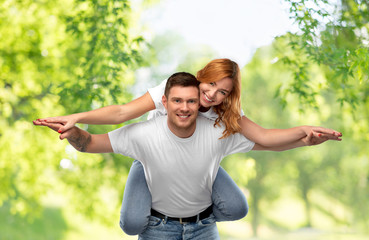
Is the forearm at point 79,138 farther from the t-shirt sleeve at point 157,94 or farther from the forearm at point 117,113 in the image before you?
the t-shirt sleeve at point 157,94

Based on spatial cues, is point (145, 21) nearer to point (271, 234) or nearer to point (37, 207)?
point (37, 207)

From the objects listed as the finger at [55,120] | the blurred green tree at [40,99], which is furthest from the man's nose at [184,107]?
the blurred green tree at [40,99]

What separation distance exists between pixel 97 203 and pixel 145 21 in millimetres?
3541

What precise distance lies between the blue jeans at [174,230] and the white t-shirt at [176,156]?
0.18 ft

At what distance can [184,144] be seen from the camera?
2.27 meters

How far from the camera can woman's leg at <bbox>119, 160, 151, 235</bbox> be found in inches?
90.0

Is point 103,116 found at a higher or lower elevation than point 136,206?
higher

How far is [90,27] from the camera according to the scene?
209 inches

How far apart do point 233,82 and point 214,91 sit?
0.40 feet

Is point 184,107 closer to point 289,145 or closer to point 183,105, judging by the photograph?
point 183,105

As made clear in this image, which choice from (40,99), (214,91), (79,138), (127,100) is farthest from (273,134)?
(40,99)

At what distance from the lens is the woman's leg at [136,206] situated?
7.50 feet

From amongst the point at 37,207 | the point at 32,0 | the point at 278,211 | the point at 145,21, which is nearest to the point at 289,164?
the point at 278,211

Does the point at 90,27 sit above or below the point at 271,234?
above
